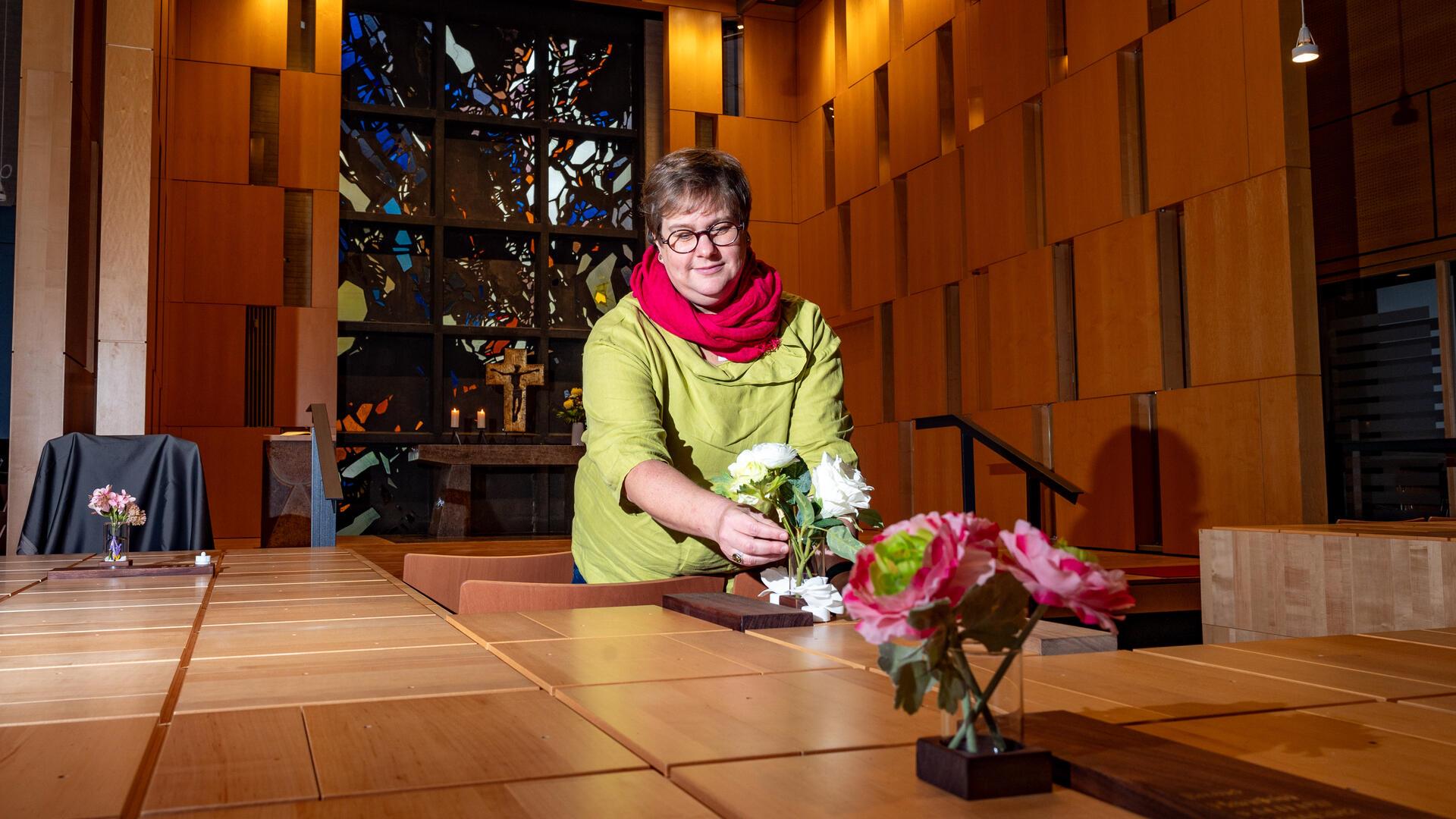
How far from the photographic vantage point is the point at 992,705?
0.68 metres

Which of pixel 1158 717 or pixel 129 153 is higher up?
pixel 129 153

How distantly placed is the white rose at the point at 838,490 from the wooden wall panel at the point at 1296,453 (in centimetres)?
415

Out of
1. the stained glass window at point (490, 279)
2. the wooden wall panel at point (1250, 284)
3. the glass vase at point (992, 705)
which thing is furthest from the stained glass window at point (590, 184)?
the glass vase at point (992, 705)

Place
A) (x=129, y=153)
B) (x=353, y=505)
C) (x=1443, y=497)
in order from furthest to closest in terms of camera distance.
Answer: (x=353, y=505)
(x=129, y=153)
(x=1443, y=497)

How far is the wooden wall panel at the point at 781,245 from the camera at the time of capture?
371 inches

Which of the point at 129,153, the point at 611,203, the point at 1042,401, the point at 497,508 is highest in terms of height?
the point at 611,203

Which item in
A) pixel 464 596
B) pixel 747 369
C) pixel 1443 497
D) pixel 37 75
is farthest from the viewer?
pixel 1443 497

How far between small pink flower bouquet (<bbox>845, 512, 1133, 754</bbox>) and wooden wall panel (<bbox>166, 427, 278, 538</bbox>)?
8102 millimetres

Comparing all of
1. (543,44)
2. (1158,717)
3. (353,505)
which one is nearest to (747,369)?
(1158,717)

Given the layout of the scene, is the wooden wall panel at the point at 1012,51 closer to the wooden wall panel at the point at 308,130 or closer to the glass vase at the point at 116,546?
the wooden wall panel at the point at 308,130

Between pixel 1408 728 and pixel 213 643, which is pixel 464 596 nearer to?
pixel 213 643

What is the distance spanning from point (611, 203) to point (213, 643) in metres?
8.73

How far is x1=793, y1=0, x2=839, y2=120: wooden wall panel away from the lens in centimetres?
920

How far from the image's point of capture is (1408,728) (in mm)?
827
